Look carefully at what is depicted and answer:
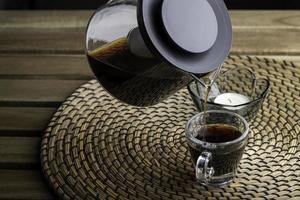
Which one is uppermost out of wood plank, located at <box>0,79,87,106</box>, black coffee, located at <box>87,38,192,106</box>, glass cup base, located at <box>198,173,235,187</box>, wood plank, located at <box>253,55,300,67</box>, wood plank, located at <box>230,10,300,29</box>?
black coffee, located at <box>87,38,192,106</box>

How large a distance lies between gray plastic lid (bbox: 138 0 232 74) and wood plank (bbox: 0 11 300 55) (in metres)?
0.34

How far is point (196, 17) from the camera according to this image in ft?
2.06

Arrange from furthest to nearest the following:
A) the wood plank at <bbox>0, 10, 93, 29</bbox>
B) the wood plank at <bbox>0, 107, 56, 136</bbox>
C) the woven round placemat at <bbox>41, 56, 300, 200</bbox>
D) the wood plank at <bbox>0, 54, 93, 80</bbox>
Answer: the wood plank at <bbox>0, 10, 93, 29</bbox>
the wood plank at <bbox>0, 54, 93, 80</bbox>
the wood plank at <bbox>0, 107, 56, 136</bbox>
the woven round placemat at <bbox>41, 56, 300, 200</bbox>

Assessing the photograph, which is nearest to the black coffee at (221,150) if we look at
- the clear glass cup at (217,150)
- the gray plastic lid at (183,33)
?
the clear glass cup at (217,150)

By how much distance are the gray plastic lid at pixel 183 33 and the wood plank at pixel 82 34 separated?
34cm

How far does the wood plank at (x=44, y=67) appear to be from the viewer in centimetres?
93

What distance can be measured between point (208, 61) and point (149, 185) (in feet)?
0.54

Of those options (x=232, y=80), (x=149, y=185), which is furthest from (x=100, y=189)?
(x=232, y=80)

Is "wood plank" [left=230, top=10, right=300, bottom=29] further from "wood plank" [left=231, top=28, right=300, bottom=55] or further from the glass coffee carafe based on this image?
the glass coffee carafe

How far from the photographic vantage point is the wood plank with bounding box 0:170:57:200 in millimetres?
701

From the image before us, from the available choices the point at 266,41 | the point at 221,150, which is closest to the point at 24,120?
the point at 221,150

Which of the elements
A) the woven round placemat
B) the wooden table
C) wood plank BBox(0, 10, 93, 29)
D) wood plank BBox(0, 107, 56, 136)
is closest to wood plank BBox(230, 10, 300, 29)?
the wooden table

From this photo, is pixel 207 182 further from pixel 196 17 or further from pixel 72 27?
pixel 72 27

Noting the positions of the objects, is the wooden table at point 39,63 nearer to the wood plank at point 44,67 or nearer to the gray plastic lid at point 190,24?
the wood plank at point 44,67
